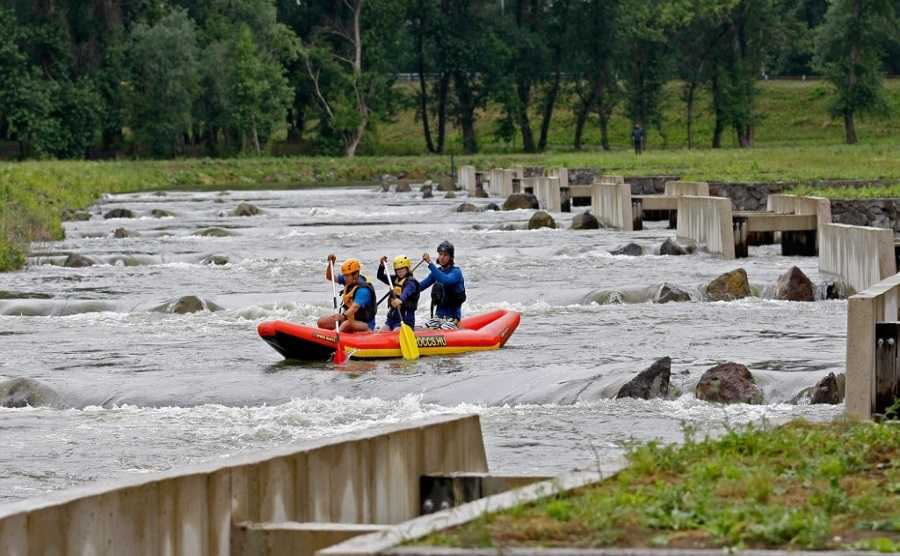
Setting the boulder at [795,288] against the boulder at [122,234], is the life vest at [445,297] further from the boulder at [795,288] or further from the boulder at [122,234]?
the boulder at [122,234]

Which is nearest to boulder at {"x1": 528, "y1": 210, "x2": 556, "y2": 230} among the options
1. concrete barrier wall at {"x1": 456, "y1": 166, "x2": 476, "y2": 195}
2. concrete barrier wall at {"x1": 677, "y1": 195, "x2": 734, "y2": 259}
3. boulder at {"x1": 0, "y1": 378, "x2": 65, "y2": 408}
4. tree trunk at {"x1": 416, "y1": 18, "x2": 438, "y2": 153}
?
concrete barrier wall at {"x1": 677, "y1": 195, "x2": 734, "y2": 259}

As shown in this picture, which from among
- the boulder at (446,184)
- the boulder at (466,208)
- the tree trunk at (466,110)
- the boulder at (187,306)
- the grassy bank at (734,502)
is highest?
the tree trunk at (466,110)

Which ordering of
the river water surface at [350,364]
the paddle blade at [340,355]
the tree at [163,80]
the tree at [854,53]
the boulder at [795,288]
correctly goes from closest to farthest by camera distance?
the river water surface at [350,364], the paddle blade at [340,355], the boulder at [795,288], the tree at [854,53], the tree at [163,80]

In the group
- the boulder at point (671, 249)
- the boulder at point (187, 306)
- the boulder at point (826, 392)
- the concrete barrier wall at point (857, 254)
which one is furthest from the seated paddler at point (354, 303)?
the boulder at point (671, 249)

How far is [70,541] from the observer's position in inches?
296

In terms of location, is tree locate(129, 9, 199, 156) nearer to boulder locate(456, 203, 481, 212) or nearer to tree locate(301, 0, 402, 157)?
tree locate(301, 0, 402, 157)

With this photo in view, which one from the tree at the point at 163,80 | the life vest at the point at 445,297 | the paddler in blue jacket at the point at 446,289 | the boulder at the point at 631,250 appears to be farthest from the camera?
the tree at the point at 163,80

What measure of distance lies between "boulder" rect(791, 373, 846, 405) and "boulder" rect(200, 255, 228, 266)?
19.4 m

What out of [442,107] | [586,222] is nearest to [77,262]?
[586,222]

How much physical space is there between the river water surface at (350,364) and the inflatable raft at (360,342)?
208mm

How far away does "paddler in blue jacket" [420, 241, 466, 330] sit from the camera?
1973 centimetres

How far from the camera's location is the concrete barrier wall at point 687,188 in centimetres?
3822

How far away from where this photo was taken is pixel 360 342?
19.1m

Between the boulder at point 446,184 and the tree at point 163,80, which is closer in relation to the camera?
the boulder at point 446,184
